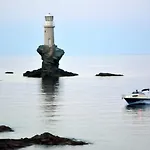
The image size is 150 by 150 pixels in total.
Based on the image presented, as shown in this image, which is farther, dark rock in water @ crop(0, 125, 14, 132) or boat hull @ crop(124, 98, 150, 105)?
boat hull @ crop(124, 98, 150, 105)

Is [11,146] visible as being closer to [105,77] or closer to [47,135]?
[47,135]

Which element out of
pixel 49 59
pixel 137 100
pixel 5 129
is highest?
pixel 49 59

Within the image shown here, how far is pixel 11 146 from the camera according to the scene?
127 ft

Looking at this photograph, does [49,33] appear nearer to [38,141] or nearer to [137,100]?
[137,100]

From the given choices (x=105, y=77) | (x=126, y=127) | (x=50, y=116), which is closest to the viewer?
(x=126, y=127)

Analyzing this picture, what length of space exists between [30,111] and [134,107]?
41.2 feet

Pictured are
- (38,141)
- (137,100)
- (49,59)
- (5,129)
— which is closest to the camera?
(38,141)

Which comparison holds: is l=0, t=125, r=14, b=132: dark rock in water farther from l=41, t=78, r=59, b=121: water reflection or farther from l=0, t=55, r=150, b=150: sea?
l=41, t=78, r=59, b=121: water reflection

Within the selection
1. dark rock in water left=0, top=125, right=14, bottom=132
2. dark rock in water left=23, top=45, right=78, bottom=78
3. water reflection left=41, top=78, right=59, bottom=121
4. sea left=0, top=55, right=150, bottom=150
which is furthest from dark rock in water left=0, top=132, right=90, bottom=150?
dark rock in water left=23, top=45, right=78, bottom=78

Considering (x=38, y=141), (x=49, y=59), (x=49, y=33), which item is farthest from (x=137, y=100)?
(x=49, y=33)

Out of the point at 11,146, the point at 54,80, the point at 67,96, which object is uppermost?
the point at 54,80

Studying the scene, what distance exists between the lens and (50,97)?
77.3m

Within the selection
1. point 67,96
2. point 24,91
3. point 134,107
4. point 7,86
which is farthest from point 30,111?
point 7,86

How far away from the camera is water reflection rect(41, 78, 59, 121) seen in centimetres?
5892
